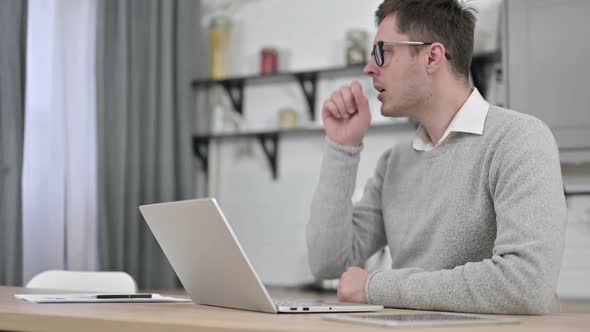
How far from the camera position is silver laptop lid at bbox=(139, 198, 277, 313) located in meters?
1.02

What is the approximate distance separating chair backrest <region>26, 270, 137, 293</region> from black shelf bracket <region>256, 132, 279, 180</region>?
1734 mm

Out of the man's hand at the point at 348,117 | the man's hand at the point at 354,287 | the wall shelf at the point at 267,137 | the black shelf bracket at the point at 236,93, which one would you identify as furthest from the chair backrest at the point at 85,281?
the black shelf bracket at the point at 236,93

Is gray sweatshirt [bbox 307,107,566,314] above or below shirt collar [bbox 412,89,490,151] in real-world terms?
below

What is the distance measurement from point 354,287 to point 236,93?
2.67 meters

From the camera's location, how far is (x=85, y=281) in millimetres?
2012

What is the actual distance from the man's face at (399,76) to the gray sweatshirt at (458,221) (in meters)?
0.11

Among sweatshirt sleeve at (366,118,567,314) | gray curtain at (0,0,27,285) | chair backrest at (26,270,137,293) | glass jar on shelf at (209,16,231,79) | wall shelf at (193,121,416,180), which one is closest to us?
sweatshirt sleeve at (366,118,567,314)

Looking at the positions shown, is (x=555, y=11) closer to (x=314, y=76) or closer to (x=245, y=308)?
(x=314, y=76)

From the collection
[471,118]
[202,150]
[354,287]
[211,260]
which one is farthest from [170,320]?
[202,150]

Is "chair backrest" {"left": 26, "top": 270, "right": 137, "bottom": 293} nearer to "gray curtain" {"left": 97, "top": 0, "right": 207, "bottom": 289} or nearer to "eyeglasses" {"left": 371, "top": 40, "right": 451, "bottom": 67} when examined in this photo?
"eyeglasses" {"left": 371, "top": 40, "right": 451, "bottom": 67}

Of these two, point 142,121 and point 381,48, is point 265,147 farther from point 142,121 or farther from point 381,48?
point 381,48

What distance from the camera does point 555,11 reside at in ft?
9.53

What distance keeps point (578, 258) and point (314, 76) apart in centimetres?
145

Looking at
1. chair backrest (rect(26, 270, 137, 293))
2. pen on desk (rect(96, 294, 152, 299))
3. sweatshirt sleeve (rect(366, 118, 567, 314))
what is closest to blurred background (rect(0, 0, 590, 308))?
chair backrest (rect(26, 270, 137, 293))
